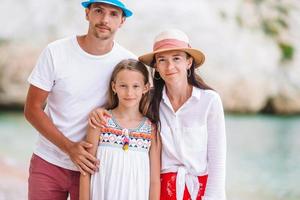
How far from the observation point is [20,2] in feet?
26.8

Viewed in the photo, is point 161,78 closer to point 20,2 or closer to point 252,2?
point 20,2

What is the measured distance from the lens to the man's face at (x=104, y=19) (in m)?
2.42

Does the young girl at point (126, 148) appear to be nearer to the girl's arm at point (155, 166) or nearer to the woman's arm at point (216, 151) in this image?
the girl's arm at point (155, 166)

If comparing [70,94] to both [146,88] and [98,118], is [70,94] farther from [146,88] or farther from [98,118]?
[146,88]

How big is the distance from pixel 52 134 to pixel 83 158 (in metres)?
0.17

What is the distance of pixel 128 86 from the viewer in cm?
242

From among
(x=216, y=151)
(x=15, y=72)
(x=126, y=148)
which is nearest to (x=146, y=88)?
(x=126, y=148)

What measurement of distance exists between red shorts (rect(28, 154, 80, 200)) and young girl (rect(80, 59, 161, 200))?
146 millimetres

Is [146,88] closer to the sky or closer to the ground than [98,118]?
closer to the sky

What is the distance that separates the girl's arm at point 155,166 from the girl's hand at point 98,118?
219 mm

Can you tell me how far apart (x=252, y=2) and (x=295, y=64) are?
1.24 metres

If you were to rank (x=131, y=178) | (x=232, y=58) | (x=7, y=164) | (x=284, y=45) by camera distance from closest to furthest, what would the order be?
(x=131, y=178) < (x=7, y=164) < (x=232, y=58) < (x=284, y=45)

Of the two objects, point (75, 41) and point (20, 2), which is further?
point (20, 2)

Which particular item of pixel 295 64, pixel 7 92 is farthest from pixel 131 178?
pixel 295 64
